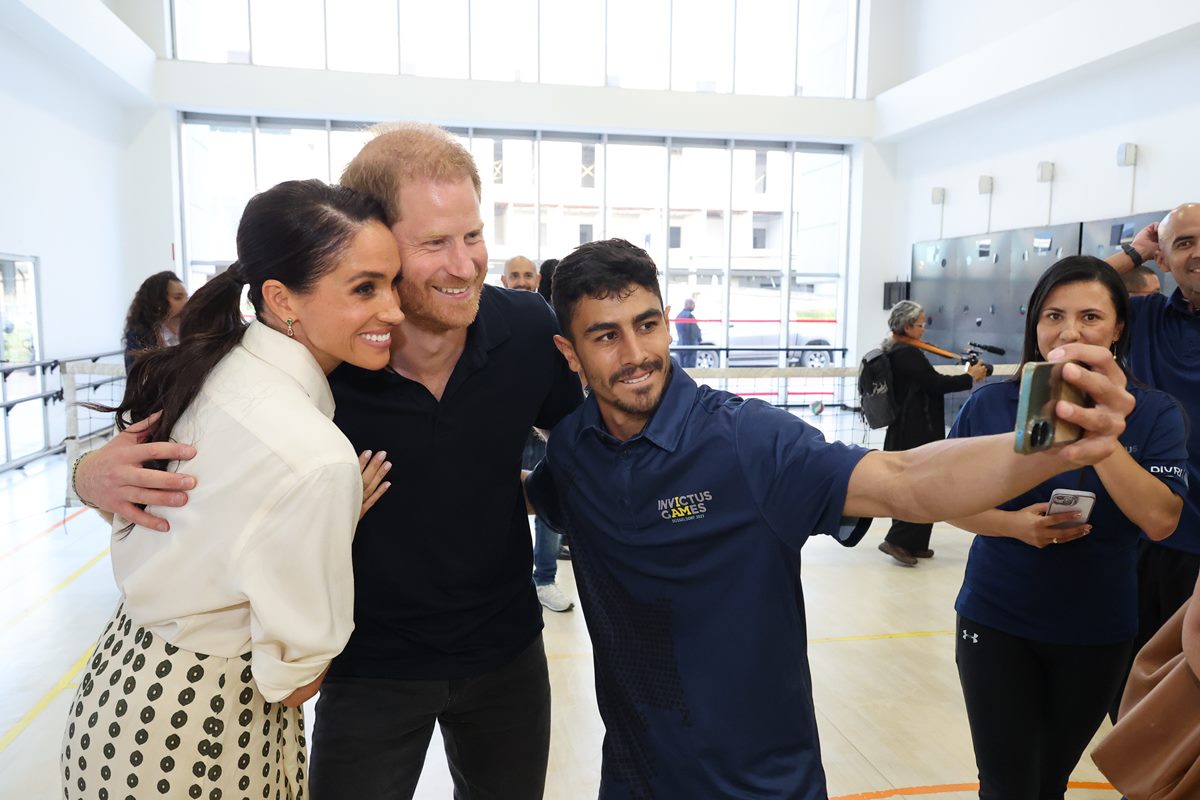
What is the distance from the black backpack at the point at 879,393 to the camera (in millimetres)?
6066

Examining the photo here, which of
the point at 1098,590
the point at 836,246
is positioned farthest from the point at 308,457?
the point at 836,246

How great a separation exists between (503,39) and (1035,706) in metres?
14.2

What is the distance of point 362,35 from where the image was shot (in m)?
13.7

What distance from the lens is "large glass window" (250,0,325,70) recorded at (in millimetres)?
13367

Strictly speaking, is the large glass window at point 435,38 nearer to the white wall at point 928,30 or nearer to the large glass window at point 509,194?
the large glass window at point 509,194

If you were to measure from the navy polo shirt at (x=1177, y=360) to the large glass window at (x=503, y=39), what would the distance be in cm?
1257

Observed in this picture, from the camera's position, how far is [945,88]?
1246cm

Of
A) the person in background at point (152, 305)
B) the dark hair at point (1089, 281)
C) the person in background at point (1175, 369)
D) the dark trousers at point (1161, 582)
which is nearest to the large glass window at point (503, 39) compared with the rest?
the person in background at point (152, 305)

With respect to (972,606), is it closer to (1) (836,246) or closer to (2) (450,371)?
(2) (450,371)

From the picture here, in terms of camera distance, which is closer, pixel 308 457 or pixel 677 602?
pixel 308 457

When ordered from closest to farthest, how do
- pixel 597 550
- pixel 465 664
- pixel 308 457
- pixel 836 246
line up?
pixel 308 457 < pixel 597 550 < pixel 465 664 < pixel 836 246

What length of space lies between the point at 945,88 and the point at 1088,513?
489 inches

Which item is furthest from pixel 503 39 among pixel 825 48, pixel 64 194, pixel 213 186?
pixel 64 194

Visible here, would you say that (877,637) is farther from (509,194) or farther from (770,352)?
(509,194)
